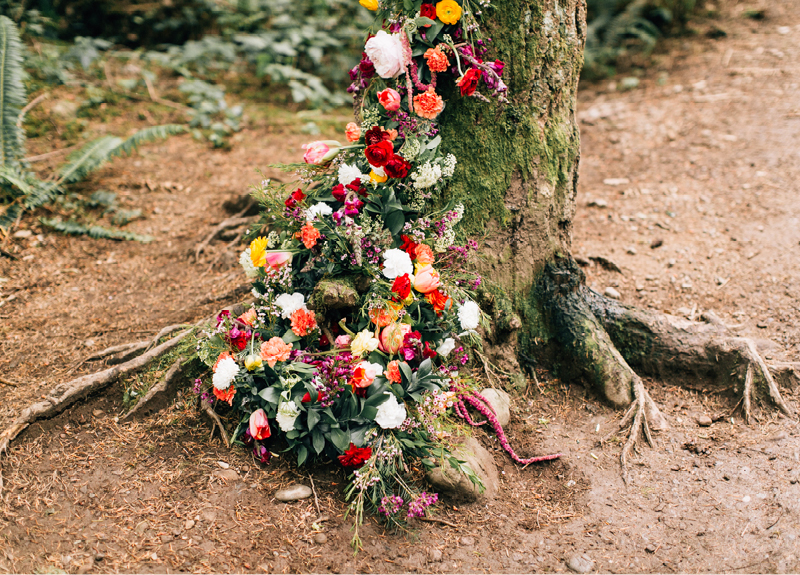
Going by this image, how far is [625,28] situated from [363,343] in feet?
25.9

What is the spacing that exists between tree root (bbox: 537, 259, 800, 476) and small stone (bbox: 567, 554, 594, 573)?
95cm

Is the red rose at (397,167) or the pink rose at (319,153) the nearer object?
the red rose at (397,167)

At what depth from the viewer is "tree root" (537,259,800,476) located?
3219 millimetres

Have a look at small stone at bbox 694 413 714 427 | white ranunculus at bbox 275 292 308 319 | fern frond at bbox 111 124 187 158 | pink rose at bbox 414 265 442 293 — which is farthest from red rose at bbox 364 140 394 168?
fern frond at bbox 111 124 187 158

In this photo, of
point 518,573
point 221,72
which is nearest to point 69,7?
point 221,72

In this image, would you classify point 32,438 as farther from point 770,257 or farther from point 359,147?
point 770,257

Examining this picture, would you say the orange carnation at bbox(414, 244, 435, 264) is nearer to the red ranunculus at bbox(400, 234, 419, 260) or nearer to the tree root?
the red ranunculus at bbox(400, 234, 419, 260)

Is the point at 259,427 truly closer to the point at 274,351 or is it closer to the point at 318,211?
the point at 274,351

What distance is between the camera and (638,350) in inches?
139

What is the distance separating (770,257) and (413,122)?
3.24 m

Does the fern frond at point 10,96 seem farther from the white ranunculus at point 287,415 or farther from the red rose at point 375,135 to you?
the white ranunculus at point 287,415

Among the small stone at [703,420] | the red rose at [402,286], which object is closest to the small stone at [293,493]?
the red rose at [402,286]

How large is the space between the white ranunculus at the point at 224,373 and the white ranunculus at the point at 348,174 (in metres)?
1.11

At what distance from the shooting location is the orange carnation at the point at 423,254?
113 inches
